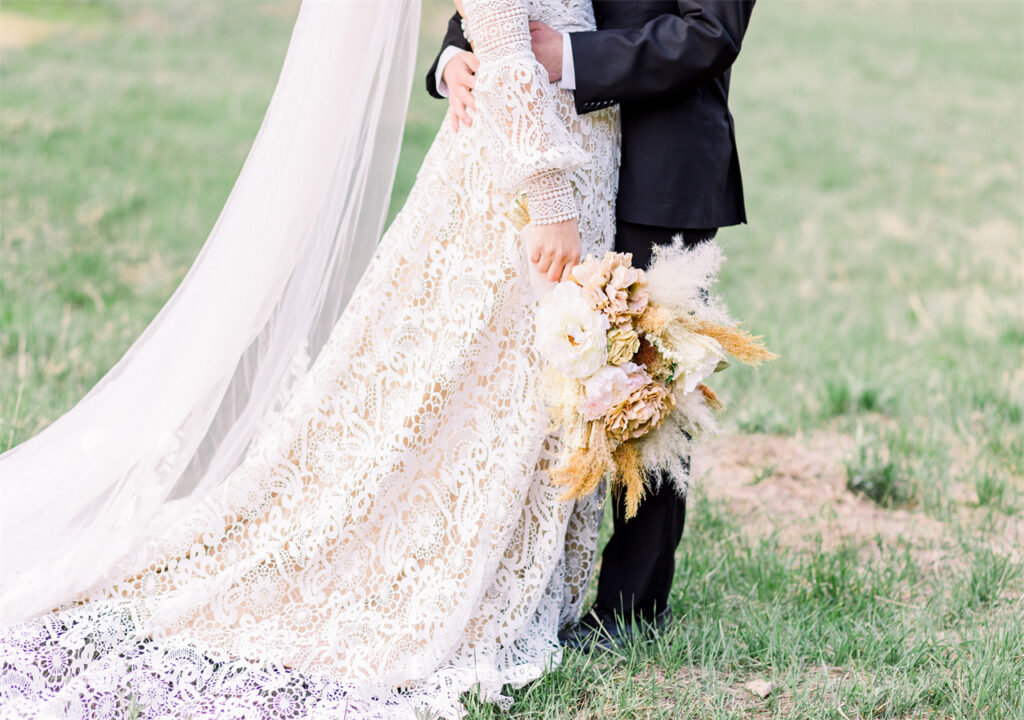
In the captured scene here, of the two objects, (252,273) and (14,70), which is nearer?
(252,273)

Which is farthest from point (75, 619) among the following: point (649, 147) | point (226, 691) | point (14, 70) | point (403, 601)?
point (14, 70)

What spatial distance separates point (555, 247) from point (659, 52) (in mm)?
493

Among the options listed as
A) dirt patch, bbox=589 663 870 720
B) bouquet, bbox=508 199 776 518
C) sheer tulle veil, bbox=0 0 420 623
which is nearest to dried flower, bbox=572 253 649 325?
bouquet, bbox=508 199 776 518

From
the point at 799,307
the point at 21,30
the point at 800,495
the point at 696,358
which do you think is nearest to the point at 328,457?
the point at 696,358

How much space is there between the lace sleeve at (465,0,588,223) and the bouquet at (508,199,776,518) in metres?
0.19

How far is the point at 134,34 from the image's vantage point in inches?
468

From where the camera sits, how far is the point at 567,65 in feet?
7.90

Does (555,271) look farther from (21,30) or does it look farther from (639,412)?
(21,30)

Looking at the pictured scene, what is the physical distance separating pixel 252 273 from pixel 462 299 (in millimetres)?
556

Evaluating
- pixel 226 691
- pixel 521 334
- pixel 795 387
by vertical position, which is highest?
pixel 521 334

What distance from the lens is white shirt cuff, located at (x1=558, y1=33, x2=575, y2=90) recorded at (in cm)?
241

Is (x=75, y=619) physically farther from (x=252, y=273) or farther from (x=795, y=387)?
(x=795, y=387)

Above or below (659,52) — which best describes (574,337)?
below

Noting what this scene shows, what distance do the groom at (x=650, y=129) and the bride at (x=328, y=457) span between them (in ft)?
0.26
